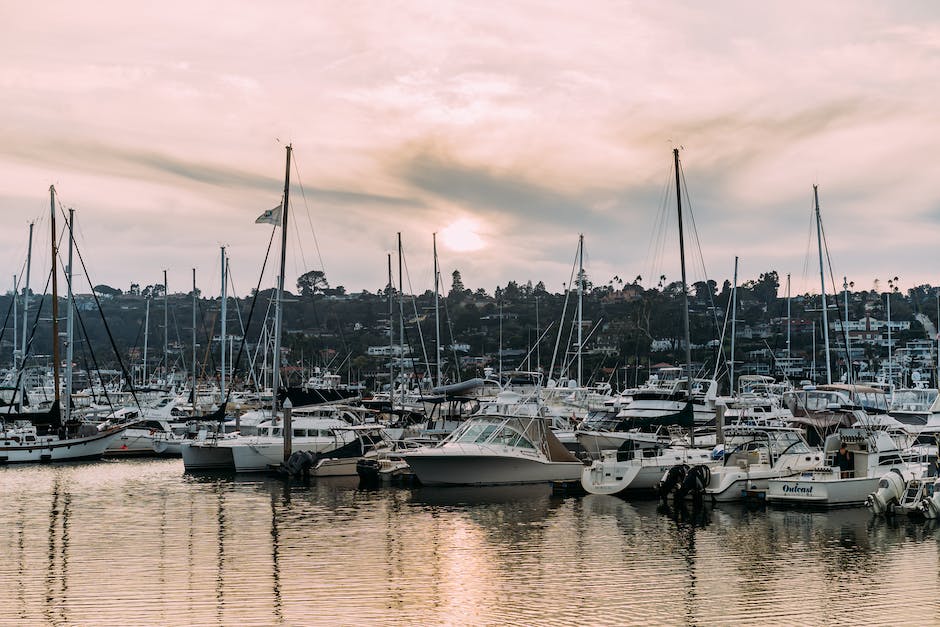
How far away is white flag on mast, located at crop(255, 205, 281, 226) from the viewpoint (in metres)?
53.2

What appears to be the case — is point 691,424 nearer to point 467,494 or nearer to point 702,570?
point 467,494

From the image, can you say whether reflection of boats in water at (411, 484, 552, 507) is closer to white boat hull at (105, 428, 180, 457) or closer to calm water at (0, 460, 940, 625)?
calm water at (0, 460, 940, 625)

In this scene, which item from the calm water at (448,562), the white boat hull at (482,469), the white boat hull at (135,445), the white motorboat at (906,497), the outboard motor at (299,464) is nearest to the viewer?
the calm water at (448,562)

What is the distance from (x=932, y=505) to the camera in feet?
105

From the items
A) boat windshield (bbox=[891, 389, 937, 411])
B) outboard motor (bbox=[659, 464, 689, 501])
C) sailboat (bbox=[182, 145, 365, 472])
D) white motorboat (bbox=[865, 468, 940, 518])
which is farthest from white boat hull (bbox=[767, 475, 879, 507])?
A: boat windshield (bbox=[891, 389, 937, 411])

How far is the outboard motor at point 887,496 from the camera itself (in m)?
33.1

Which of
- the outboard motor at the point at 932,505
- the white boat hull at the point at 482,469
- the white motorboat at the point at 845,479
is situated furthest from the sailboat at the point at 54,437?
the outboard motor at the point at 932,505

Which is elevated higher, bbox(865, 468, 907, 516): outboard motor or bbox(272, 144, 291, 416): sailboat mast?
bbox(272, 144, 291, 416): sailboat mast

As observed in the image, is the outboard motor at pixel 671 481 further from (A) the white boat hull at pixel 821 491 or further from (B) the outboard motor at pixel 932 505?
(B) the outboard motor at pixel 932 505

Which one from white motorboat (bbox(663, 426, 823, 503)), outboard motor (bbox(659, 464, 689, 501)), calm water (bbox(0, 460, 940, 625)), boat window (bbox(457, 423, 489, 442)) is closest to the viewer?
calm water (bbox(0, 460, 940, 625))

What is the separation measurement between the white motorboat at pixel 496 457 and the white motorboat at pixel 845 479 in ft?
32.7

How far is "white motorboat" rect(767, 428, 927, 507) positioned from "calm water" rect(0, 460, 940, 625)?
1.31 m

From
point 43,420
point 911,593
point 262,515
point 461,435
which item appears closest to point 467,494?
point 461,435

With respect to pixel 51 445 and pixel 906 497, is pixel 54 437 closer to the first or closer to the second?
pixel 51 445
